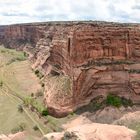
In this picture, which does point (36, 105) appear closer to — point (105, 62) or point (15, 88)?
point (105, 62)

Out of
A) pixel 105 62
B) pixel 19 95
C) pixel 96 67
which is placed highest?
pixel 105 62

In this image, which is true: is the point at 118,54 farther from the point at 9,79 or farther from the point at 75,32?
the point at 9,79

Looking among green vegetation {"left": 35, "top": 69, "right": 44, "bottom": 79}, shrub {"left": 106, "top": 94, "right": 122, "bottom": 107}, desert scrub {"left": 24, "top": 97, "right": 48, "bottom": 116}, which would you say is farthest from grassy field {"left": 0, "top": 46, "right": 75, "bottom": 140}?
shrub {"left": 106, "top": 94, "right": 122, "bottom": 107}

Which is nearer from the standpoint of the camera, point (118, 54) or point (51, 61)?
point (118, 54)

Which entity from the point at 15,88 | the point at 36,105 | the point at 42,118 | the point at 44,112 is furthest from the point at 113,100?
the point at 15,88

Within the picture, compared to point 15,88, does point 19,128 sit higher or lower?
lower

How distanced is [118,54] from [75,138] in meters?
22.5

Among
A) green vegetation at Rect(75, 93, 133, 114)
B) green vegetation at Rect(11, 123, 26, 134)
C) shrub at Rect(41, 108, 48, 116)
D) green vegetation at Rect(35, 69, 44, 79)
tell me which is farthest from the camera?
green vegetation at Rect(35, 69, 44, 79)

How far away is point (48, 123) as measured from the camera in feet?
169

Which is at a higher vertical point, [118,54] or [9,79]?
[118,54]

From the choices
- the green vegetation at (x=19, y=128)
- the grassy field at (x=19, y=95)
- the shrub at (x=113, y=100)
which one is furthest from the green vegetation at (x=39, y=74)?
the shrub at (x=113, y=100)

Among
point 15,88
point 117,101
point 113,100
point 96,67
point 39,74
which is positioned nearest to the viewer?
point 117,101

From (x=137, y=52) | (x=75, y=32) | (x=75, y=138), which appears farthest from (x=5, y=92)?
(x=75, y=138)

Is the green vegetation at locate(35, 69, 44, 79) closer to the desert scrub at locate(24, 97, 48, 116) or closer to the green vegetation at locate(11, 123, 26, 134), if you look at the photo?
the desert scrub at locate(24, 97, 48, 116)
